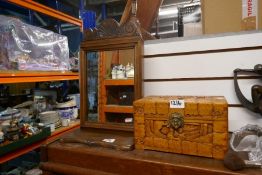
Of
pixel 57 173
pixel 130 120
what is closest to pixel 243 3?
pixel 130 120

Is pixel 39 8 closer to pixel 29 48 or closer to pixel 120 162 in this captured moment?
pixel 29 48

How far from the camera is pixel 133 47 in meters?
0.89

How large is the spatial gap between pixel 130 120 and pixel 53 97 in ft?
4.85

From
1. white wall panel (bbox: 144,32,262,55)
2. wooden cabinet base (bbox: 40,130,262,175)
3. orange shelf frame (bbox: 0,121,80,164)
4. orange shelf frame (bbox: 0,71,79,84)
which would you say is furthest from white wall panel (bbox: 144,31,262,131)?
orange shelf frame (bbox: 0,71,79,84)

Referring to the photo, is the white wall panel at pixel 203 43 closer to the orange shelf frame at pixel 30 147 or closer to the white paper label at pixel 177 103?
the white paper label at pixel 177 103

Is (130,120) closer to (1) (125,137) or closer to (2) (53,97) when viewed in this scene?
(1) (125,137)

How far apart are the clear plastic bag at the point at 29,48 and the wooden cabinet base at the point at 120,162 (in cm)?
88

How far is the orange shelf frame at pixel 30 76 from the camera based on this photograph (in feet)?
4.33

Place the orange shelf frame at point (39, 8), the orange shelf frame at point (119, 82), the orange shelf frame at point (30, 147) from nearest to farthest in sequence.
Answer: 1. the orange shelf frame at point (119, 82)
2. the orange shelf frame at point (30, 147)
3. the orange shelf frame at point (39, 8)

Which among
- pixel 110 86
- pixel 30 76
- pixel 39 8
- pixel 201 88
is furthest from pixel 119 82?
pixel 39 8

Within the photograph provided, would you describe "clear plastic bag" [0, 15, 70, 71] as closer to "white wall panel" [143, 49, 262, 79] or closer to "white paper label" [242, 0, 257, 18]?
"white wall panel" [143, 49, 262, 79]

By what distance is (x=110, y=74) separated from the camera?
1053 millimetres

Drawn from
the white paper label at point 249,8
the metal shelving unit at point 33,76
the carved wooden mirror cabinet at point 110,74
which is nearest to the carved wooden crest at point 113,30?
the carved wooden mirror cabinet at point 110,74

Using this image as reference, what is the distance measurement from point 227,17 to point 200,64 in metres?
0.24
